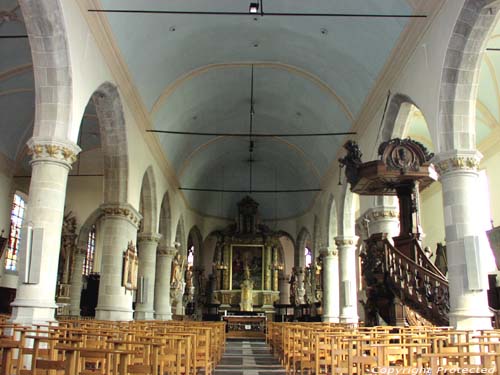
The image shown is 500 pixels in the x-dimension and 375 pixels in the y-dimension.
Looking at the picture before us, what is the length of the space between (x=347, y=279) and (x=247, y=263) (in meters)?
14.0

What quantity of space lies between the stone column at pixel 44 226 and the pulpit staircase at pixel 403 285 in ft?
23.2

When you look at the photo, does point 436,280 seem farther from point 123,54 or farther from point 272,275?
point 272,275

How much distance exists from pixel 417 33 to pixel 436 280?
5701 mm

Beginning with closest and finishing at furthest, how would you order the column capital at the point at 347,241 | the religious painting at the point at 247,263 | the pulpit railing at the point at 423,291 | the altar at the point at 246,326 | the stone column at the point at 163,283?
the pulpit railing at the point at 423,291
the column capital at the point at 347,241
the stone column at the point at 163,283
the altar at the point at 246,326
the religious painting at the point at 247,263

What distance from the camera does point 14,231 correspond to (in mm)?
21109

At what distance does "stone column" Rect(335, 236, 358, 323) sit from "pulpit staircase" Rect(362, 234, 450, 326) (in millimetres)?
6881

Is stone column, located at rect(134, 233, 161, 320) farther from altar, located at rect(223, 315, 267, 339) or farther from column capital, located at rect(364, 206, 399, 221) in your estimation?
column capital, located at rect(364, 206, 399, 221)

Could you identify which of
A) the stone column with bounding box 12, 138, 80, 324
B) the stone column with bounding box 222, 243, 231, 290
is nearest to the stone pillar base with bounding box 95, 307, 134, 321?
the stone column with bounding box 12, 138, 80, 324

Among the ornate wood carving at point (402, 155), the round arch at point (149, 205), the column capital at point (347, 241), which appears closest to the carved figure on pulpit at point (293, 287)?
the column capital at point (347, 241)

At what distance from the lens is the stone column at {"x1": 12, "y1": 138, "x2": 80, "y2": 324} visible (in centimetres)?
1007

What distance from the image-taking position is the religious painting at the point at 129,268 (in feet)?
52.9

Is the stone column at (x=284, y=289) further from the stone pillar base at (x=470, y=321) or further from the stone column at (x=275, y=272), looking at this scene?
the stone pillar base at (x=470, y=321)

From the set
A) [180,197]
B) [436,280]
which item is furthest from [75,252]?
[436,280]

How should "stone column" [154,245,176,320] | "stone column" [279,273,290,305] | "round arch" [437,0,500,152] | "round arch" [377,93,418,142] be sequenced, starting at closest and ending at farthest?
"round arch" [437,0,500,152]
"round arch" [377,93,418,142]
"stone column" [154,245,176,320]
"stone column" [279,273,290,305]
